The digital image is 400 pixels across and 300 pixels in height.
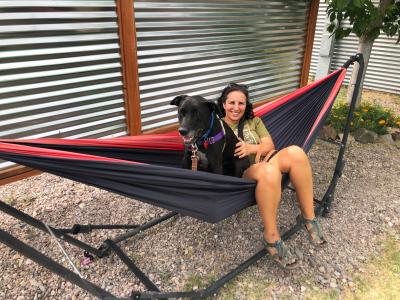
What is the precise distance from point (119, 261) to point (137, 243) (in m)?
0.17

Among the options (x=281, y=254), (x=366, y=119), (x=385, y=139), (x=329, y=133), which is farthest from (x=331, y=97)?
(x=366, y=119)

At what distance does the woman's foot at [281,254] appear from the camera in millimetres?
1688

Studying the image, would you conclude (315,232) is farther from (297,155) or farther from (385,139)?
(385,139)

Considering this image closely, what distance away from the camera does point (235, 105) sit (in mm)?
1778

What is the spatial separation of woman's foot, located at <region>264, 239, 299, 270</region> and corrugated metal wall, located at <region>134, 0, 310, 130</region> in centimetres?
180

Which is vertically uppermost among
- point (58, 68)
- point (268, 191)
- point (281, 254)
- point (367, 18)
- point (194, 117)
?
point (367, 18)

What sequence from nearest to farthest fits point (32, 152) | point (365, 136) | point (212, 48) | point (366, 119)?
point (32, 152) → point (212, 48) → point (365, 136) → point (366, 119)

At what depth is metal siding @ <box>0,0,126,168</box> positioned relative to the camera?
2.23 metres

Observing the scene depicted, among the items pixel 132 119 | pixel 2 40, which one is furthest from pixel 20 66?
pixel 132 119

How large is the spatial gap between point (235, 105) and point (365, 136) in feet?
8.17

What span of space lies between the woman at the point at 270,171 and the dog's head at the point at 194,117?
0.17m

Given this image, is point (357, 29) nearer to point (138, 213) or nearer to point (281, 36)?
point (281, 36)

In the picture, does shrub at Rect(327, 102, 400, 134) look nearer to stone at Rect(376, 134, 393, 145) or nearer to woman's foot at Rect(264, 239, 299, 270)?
stone at Rect(376, 134, 393, 145)

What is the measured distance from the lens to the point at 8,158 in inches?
47.6
